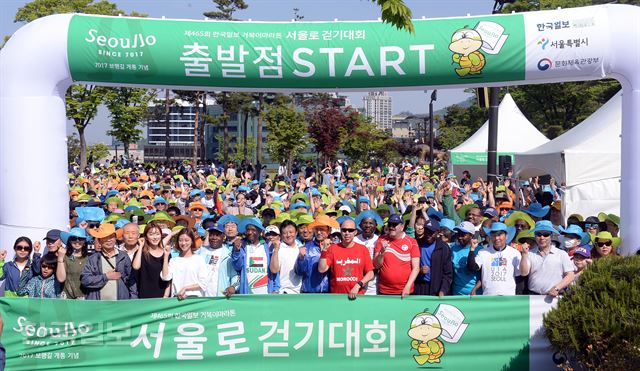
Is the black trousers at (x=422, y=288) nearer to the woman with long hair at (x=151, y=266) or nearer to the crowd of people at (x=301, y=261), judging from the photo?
the crowd of people at (x=301, y=261)

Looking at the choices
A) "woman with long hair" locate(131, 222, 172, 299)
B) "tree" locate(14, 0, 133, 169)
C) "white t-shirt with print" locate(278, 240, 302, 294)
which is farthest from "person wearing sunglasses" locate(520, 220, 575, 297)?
"tree" locate(14, 0, 133, 169)

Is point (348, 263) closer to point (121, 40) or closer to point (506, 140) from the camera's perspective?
point (121, 40)

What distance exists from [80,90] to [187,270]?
107 ft

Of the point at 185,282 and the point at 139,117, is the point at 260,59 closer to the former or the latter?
the point at 185,282

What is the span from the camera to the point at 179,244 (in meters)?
8.16

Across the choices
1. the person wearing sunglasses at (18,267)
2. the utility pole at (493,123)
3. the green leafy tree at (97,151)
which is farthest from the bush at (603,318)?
the green leafy tree at (97,151)

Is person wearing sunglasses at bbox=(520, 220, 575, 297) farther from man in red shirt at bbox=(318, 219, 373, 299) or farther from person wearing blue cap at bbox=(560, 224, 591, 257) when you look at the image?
man in red shirt at bbox=(318, 219, 373, 299)

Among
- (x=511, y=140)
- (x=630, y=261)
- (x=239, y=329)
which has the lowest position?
(x=239, y=329)

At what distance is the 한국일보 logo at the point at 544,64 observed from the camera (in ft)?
33.0

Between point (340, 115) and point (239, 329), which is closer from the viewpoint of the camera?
point (239, 329)

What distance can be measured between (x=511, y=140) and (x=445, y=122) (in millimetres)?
49618

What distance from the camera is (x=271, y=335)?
306 inches

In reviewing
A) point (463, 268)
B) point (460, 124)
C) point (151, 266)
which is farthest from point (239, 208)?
point (460, 124)

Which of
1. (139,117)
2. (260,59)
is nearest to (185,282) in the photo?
(260,59)
